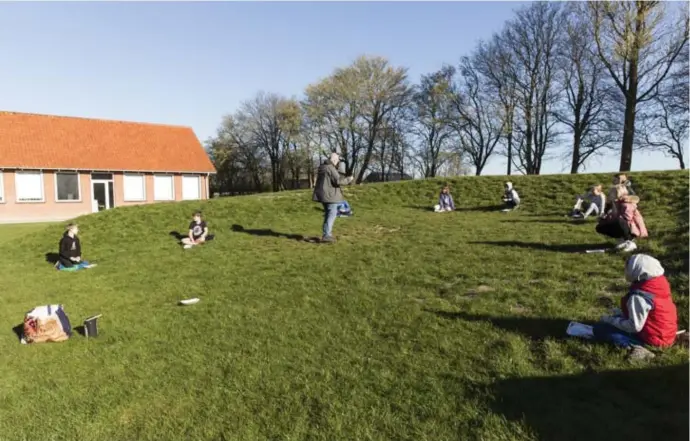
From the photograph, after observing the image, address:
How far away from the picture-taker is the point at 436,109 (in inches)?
2014

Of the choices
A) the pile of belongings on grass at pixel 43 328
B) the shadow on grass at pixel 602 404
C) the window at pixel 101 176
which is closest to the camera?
the shadow on grass at pixel 602 404

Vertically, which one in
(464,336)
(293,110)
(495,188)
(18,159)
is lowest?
(464,336)

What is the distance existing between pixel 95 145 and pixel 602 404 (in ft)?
124

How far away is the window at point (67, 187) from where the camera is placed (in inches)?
1225

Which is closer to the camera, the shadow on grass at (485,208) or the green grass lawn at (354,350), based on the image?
the green grass lawn at (354,350)

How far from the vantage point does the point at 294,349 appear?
5.12m

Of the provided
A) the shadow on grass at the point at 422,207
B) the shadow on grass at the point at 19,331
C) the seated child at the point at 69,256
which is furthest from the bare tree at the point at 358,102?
the shadow on grass at the point at 19,331

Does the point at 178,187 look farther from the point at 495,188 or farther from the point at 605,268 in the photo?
the point at 605,268

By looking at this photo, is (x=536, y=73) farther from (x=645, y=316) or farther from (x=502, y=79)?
(x=645, y=316)

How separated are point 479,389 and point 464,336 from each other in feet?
3.56

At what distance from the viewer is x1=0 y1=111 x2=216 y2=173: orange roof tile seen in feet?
101

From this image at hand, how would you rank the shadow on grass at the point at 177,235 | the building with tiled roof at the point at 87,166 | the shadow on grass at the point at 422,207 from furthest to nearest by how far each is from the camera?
the building with tiled roof at the point at 87,166
the shadow on grass at the point at 422,207
the shadow on grass at the point at 177,235

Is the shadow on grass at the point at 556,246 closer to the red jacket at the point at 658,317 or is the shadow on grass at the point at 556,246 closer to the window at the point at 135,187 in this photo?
the red jacket at the point at 658,317

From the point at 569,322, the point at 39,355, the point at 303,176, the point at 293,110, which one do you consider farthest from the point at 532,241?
the point at 303,176
